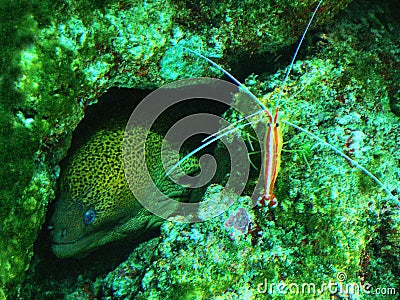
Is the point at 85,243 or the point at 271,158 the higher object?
the point at 271,158

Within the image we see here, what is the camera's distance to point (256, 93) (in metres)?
2.36

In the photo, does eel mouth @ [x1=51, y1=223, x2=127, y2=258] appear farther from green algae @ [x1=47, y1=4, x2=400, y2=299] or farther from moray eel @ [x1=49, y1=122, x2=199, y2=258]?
green algae @ [x1=47, y1=4, x2=400, y2=299]

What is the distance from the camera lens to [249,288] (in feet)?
5.83

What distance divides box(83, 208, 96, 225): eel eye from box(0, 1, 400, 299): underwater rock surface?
468 mm

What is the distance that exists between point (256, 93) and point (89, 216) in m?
1.63

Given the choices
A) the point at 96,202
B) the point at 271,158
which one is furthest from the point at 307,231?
the point at 96,202

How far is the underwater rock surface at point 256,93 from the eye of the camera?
179 centimetres

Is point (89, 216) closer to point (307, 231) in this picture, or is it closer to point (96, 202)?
point (96, 202)

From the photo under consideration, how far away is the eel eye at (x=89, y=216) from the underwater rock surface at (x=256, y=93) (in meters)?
0.47

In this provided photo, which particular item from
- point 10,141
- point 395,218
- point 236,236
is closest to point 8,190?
point 10,141

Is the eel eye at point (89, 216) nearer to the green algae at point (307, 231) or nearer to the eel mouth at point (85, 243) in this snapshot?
the eel mouth at point (85, 243)

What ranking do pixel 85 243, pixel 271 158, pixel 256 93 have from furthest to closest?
pixel 85 243, pixel 256 93, pixel 271 158

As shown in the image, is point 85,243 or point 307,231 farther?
point 85,243

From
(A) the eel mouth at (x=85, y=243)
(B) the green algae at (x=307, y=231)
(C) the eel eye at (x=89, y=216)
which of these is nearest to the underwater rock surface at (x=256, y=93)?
(B) the green algae at (x=307, y=231)
